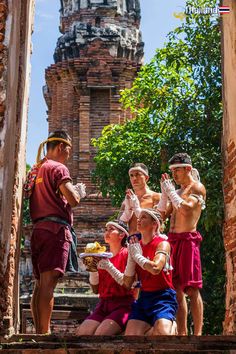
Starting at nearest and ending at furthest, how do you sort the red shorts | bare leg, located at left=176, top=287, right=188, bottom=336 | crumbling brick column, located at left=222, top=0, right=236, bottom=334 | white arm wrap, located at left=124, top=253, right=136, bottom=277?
white arm wrap, located at left=124, top=253, right=136, bottom=277, crumbling brick column, located at left=222, top=0, right=236, bottom=334, bare leg, located at left=176, top=287, right=188, bottom=336, the red shorts

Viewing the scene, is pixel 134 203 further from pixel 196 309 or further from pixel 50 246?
pixel 50 246

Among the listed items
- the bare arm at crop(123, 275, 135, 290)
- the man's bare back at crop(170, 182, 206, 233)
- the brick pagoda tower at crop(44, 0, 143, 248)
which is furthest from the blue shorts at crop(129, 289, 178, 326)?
the brick pagoda tower at crop(44, 0, 143, 248)

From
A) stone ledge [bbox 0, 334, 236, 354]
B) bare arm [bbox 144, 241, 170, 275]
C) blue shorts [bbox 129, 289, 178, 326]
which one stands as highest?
bare arm [bbox 144, 241, 170, 275]

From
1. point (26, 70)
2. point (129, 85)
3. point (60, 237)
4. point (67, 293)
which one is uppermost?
point (129, 85)

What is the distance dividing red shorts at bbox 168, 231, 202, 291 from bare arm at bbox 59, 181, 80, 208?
1183mm

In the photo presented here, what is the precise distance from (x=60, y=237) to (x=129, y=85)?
19.8m

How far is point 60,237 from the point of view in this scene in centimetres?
704

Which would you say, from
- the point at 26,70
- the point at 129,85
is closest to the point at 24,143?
the point at 26,70

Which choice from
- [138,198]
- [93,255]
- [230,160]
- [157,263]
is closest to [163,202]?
[138,198]

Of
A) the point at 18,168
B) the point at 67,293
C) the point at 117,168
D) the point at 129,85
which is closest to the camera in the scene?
the point at 18,168

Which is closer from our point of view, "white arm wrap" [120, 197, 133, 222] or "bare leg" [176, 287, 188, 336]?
"bare leg" [176, 287, 188, 336]

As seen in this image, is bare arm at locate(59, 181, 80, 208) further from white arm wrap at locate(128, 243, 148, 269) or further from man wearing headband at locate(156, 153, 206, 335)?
man wearing headband at locate(156, 153, 206, 335)

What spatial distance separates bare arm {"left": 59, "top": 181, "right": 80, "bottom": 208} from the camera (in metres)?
7.03

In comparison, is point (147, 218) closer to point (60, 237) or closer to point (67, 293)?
point (60, 237)
